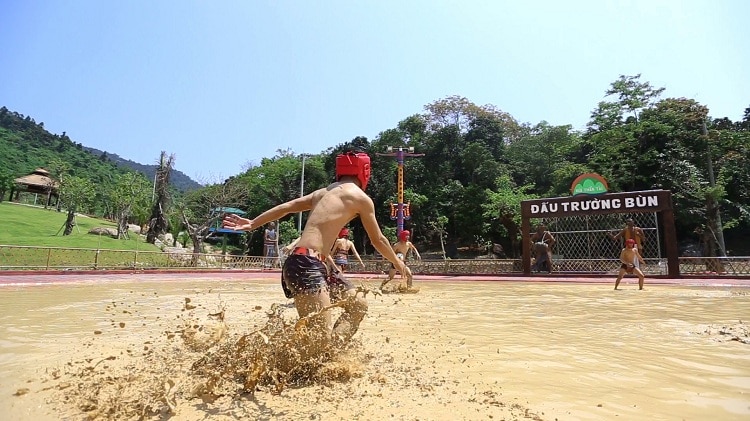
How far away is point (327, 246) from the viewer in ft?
10.5

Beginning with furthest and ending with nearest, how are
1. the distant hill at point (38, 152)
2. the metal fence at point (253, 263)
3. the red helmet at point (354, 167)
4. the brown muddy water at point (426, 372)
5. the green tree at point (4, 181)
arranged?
the distant hill at point (38, 152) < the green tree at point (4, 181) < the metal fence at point (253, 263) < the red helmet at point (354, 167) < the brown muddy water at point (426, 372)

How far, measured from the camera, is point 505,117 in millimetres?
50125

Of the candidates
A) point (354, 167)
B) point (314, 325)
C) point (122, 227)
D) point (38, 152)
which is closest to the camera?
point (314, 325)

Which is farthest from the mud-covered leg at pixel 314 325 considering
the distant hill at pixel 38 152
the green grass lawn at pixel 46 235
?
the distant hill at pixel 38 152

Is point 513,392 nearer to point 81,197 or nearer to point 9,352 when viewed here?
point 9,352

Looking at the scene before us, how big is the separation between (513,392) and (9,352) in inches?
161

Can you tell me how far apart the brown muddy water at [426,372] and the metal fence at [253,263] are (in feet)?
41.9

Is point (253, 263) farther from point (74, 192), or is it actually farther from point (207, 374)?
point (74, 192)

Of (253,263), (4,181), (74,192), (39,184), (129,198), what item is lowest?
(253,263)

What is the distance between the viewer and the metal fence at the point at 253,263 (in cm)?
1652

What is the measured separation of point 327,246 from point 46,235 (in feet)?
132

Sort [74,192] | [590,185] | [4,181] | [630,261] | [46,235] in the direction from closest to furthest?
[630,261]
[590,185]
[46,235]
[74,192]
[4,181]

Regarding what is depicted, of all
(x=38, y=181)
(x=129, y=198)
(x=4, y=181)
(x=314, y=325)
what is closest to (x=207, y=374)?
(x=314, y=325)

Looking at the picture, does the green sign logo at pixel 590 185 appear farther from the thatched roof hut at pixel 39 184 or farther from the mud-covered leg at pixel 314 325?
the thatched roof hut at pixel 39 184
